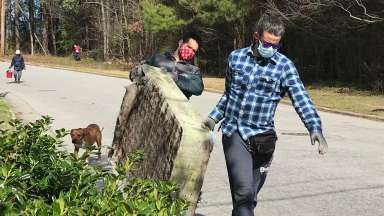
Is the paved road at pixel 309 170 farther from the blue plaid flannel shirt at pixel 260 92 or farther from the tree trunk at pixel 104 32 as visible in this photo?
the tree trunk at pixel 104 32

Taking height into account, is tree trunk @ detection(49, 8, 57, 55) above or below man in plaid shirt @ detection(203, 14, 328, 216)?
below

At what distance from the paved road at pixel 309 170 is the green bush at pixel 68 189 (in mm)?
2748

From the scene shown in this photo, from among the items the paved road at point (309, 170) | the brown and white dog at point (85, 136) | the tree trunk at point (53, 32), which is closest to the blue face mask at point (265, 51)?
the paved road at point (309, 170)

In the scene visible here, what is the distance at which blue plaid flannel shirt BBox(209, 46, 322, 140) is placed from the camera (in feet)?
14.1

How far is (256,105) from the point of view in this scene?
4309 millimetres

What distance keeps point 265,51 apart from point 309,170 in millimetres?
4526

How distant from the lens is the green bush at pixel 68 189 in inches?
97.2

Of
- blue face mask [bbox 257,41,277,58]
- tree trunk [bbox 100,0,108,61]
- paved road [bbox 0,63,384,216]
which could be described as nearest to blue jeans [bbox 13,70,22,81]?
paved road [bbox 0,63,384,216]

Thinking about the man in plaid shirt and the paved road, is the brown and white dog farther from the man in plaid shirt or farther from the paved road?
the man in plaid shirt

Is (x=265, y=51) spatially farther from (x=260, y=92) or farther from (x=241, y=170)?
(x=241, y=170)

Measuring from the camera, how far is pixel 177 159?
4.53 meters

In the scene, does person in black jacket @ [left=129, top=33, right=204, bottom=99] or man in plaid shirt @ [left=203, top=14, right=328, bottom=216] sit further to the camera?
person in black jacket @ [left=129, top=33, right=204, bottom=99]

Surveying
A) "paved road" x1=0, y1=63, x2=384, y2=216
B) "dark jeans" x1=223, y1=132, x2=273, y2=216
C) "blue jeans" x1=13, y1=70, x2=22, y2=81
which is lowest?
"blue jeans" x1=13, y1=70, x2=22, y2=81

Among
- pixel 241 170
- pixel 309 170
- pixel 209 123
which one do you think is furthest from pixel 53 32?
pixel 241 170
